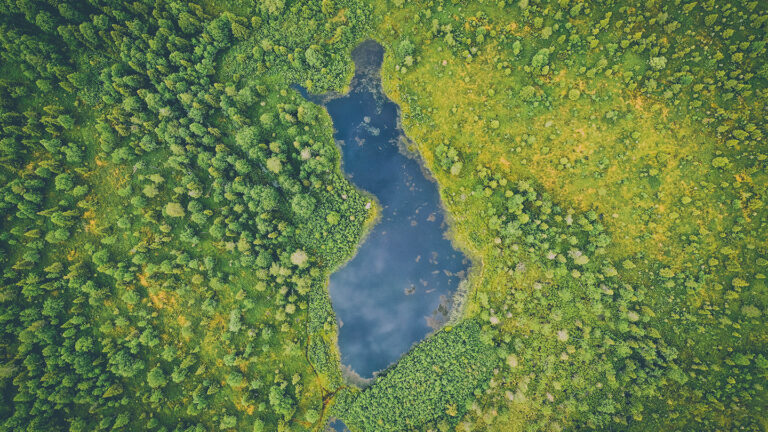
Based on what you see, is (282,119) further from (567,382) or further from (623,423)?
(623,423)

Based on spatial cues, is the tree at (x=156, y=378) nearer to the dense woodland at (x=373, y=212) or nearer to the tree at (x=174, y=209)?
the dense woodland at (x=373, y=212)

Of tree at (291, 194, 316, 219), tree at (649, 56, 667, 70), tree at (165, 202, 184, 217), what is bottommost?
tree at (165, 202, 184, 217)

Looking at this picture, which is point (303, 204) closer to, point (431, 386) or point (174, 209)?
point (174, 209)

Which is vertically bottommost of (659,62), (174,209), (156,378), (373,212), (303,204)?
(156,378)

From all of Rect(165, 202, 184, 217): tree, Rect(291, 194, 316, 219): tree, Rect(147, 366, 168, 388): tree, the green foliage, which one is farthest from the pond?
Rect(147, 366, 168, 388): tree

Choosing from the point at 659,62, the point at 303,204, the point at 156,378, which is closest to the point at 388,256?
the point at 303,204

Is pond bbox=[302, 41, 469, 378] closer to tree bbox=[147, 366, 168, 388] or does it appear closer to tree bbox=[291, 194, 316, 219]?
tree bbox=[291, 194, 316, 219]
